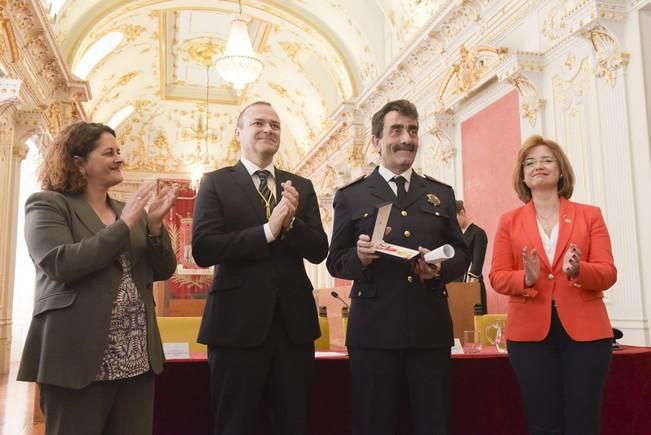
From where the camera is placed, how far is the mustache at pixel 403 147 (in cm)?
245

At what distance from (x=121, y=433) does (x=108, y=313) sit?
1.31ft

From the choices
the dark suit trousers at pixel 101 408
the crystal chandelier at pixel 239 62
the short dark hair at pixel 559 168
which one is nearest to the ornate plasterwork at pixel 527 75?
the crystal chandelier at pixel 239 62

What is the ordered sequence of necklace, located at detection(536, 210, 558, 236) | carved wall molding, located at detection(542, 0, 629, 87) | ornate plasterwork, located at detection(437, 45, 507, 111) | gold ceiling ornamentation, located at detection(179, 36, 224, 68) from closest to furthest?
necklace, located at detection(536, 210, 558, 236), carved wall molding, located at detection(542, 0, 629, 87), ornate plasterwork, located at detection(437, 45, 507, 111), gold ceiling ornamentation, located at detection(179, 36, 224, 68)

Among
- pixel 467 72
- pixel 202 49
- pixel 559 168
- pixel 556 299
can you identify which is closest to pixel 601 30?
pixel 467 72

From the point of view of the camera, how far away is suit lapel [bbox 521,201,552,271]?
2416 millimetres

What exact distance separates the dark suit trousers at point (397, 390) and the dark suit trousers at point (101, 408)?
752mm

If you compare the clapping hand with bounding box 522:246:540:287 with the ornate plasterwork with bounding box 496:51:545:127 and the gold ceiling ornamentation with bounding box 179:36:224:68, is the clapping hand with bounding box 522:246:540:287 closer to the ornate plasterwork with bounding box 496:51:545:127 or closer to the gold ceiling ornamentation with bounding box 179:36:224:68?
the ornate plasterwork with bounding box 496:51:545:127

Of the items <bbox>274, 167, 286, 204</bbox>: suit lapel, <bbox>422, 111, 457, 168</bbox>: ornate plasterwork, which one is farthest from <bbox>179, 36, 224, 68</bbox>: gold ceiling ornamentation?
<bbox>274, 167, 286, 204</bbox>: suit lapel

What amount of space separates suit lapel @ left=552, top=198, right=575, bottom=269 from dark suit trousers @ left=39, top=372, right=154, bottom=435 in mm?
1589

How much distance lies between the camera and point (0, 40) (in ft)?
23.9

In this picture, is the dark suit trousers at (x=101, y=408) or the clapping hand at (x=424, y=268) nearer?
the dark suit trousers at (x=101, y=408)

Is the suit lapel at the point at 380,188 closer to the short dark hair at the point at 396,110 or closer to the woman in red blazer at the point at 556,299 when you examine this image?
the short dark hair at the point at 396,110

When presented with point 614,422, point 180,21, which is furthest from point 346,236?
point 180,21

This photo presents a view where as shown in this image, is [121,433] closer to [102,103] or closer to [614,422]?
[614,422]
